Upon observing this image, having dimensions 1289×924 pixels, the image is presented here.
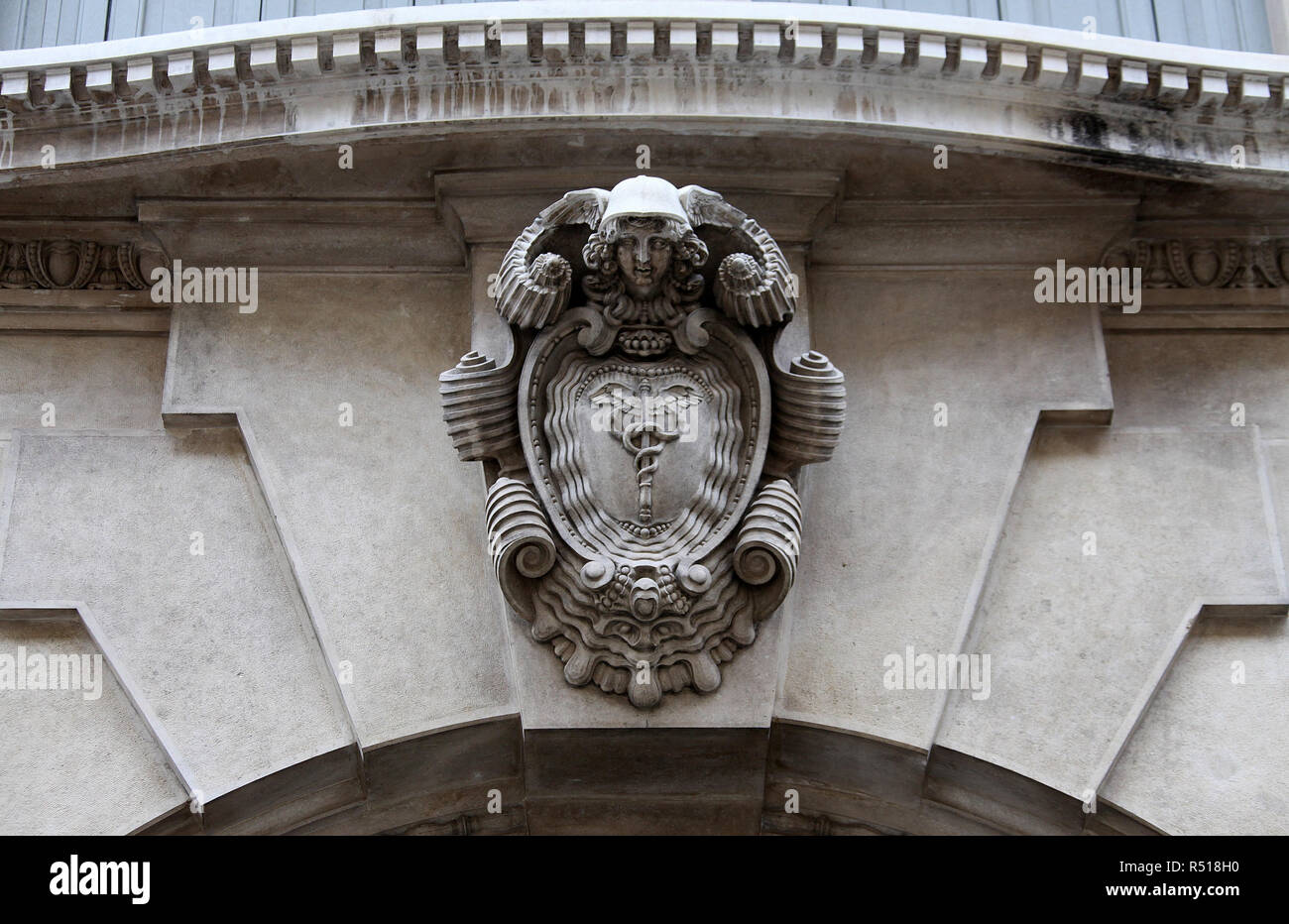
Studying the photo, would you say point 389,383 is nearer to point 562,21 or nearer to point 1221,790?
point 562,21

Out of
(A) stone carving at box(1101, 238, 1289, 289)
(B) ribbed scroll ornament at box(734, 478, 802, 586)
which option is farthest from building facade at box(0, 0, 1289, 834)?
→ (B) ribbed scroll ornament at box(734, 478, 802, 586)

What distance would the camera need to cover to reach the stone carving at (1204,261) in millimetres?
7504

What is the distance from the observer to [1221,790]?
21.1ft

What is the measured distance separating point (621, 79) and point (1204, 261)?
9.05 ft

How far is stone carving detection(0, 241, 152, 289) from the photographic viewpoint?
743 cm

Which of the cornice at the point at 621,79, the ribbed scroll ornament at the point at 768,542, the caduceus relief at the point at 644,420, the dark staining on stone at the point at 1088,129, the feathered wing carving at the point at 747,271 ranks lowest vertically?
the ribbed scroll ornament at the point at 768,542

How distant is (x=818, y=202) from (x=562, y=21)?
134 centimetres

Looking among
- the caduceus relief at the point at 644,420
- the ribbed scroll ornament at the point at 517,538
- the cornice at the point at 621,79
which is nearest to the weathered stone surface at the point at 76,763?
the ribbed scroll ornament at the point at 517,538

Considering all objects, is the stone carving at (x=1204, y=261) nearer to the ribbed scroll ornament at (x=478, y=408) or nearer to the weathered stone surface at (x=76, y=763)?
the ribbed scroll ornament at (x=478, y=408)

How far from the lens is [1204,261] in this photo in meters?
7.51

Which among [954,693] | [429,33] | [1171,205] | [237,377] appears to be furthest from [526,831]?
[1171,205]

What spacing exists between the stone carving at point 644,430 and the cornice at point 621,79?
0.70 meters

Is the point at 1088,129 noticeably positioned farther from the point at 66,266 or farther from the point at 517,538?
the point at 66,266

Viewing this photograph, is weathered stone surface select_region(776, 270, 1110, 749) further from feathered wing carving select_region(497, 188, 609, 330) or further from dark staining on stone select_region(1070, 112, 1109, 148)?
feathered wing carving select_region(497, 188, 609, 330)
